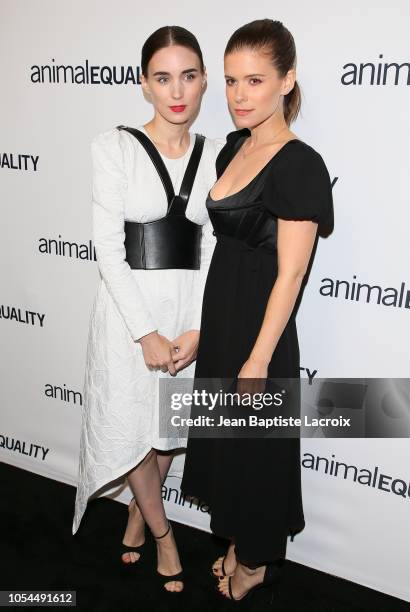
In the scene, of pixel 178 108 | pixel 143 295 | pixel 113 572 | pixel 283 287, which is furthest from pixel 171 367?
pixel 113 572

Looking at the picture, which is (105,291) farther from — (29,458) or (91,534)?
(29,458)

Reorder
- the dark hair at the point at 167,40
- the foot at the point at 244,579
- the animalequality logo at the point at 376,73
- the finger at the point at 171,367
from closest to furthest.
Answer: the dark hair at the point at 167,40 → the animalequality logo at the point at 376,73 → the finger at the point at 171,367 → the foot at the point at 244,579

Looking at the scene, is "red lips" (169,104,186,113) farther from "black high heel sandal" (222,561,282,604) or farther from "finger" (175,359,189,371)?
"black high heel sandal" (222,561,282,604)

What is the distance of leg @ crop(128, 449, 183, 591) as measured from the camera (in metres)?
2.01

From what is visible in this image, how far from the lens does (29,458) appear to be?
271 centimetres

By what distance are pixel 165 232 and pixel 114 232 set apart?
6.0 inches

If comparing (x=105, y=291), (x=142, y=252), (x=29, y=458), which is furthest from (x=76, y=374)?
(x=142, y=252)

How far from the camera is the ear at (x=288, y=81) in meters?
1.49

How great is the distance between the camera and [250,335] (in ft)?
5.34

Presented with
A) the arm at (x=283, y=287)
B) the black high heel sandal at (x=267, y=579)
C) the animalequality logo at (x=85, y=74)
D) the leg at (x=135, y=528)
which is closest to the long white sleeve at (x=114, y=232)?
the arm at (x=283, y=287)

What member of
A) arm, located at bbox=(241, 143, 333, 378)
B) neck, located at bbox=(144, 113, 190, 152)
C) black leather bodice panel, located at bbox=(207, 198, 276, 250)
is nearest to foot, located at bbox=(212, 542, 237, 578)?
arm, located at bbox=(241, 143, 333, 378)

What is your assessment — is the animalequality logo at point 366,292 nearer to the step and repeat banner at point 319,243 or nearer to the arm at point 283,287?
the step and repeat banner at point 319,243

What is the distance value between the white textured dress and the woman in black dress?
94 millimetres

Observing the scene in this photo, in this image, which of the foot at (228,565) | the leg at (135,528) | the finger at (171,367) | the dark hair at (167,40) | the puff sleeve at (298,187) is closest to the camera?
the puff sleeve at (298,187)
